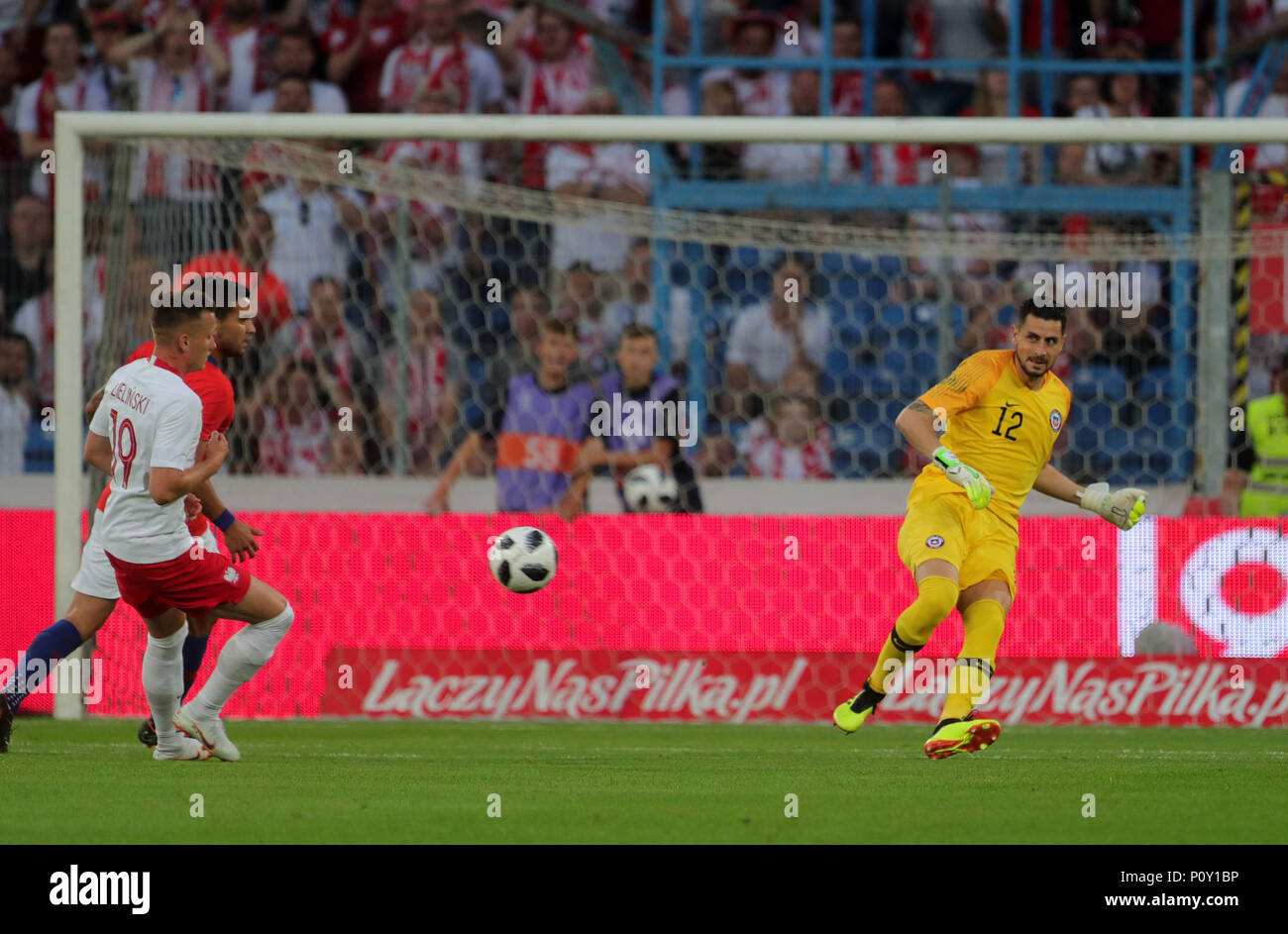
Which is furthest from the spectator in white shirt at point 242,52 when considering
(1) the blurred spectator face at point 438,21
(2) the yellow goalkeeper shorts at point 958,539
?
(2) the yellow goalkeeper shorts at point 958,539

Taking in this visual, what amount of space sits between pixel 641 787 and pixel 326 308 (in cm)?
488

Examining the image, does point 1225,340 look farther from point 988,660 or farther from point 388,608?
point 388,608

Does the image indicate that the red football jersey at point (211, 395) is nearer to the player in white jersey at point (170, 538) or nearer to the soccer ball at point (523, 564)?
the player in white jersey at point (170, 538)

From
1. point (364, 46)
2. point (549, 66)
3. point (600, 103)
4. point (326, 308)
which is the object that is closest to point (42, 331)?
point (326, 308)

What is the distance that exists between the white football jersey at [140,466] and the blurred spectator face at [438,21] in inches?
288

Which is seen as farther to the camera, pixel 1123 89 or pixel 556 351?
pixel 1123 89

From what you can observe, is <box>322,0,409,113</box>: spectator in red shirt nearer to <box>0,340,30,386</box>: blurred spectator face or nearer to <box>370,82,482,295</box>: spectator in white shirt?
<box>370,82,482,295</box>: spectator in white shirt

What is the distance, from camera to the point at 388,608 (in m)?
8.71

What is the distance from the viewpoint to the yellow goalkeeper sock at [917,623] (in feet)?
21.8

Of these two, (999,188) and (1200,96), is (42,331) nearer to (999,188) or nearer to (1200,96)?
(999,188)

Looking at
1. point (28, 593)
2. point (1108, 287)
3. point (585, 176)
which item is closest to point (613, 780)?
point (28, 593)

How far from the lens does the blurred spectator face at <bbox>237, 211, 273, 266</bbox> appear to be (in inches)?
383

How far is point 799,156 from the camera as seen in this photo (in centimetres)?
1246

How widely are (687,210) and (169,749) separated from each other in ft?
18.7
